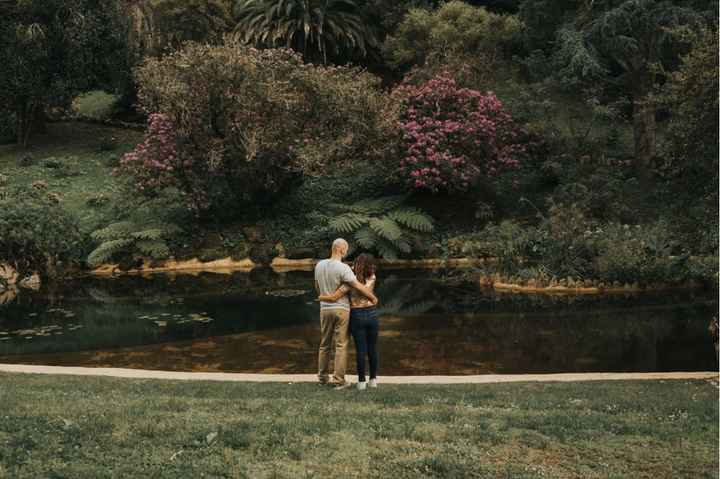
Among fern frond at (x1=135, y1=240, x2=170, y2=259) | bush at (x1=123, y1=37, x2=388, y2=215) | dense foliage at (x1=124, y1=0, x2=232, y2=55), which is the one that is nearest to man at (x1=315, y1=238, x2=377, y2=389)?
bush at (x1=123, y1=37, x2=388, y2=215)

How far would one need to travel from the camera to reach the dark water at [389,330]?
1302 cm

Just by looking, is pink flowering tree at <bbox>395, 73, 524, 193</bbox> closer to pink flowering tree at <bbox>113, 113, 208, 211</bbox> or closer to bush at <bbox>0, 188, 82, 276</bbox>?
pink flowering tree at <bbox>113, 113, 208, 211</bbox>

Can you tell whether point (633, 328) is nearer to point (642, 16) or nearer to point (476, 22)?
point (642, 16)

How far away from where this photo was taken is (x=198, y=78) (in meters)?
24.2

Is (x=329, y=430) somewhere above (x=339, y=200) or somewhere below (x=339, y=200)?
below

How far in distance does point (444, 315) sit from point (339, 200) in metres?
12.6

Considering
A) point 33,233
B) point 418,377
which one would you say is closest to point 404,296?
point 418,377

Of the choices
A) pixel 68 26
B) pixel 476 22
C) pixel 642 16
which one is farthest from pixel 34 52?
pixel 642 16

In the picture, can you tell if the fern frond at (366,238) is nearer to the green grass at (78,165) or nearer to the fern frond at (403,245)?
the fern frond at (403,245)

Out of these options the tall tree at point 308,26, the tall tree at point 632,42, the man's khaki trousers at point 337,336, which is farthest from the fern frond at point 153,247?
the man's khaki trousers at point 337,336

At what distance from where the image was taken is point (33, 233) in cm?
2222

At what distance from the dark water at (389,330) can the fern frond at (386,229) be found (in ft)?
11.0

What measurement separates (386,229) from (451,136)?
412cm

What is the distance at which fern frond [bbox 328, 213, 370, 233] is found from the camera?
25.2 m
